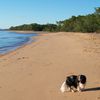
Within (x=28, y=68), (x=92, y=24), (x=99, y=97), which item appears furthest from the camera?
(x=92, y=24)

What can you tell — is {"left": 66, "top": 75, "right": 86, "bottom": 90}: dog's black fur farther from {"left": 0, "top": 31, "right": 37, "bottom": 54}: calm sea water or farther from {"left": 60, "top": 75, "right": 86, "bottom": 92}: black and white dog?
{"left": 0, "top": 31, "right": 37, "bottom": 54}: calm sea water

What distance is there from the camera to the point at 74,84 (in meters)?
7.62

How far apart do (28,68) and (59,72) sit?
5.56 ft

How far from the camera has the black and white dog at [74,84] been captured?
7.59 m

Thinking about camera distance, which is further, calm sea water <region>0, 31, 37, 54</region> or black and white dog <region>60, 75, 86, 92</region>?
calm sea water <region>0, 31, 37, 54</region>

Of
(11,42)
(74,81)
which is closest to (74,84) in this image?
(74,81)

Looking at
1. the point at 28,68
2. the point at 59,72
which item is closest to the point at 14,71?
the point at 28,68

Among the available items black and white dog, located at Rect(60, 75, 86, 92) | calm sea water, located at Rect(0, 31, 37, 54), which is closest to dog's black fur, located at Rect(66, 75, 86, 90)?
black and white dog, located at Rect(60, 75, 86, 92)

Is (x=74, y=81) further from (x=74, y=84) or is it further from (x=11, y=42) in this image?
(x=11, y=42)

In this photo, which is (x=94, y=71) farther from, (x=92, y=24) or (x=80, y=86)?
(x=92, y=24)

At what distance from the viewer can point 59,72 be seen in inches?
406

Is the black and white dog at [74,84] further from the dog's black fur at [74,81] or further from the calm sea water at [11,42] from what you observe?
the calm sea water at [11,42]

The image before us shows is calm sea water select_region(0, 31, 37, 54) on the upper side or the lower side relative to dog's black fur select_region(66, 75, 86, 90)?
lower

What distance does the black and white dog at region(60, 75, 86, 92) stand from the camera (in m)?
7.59
